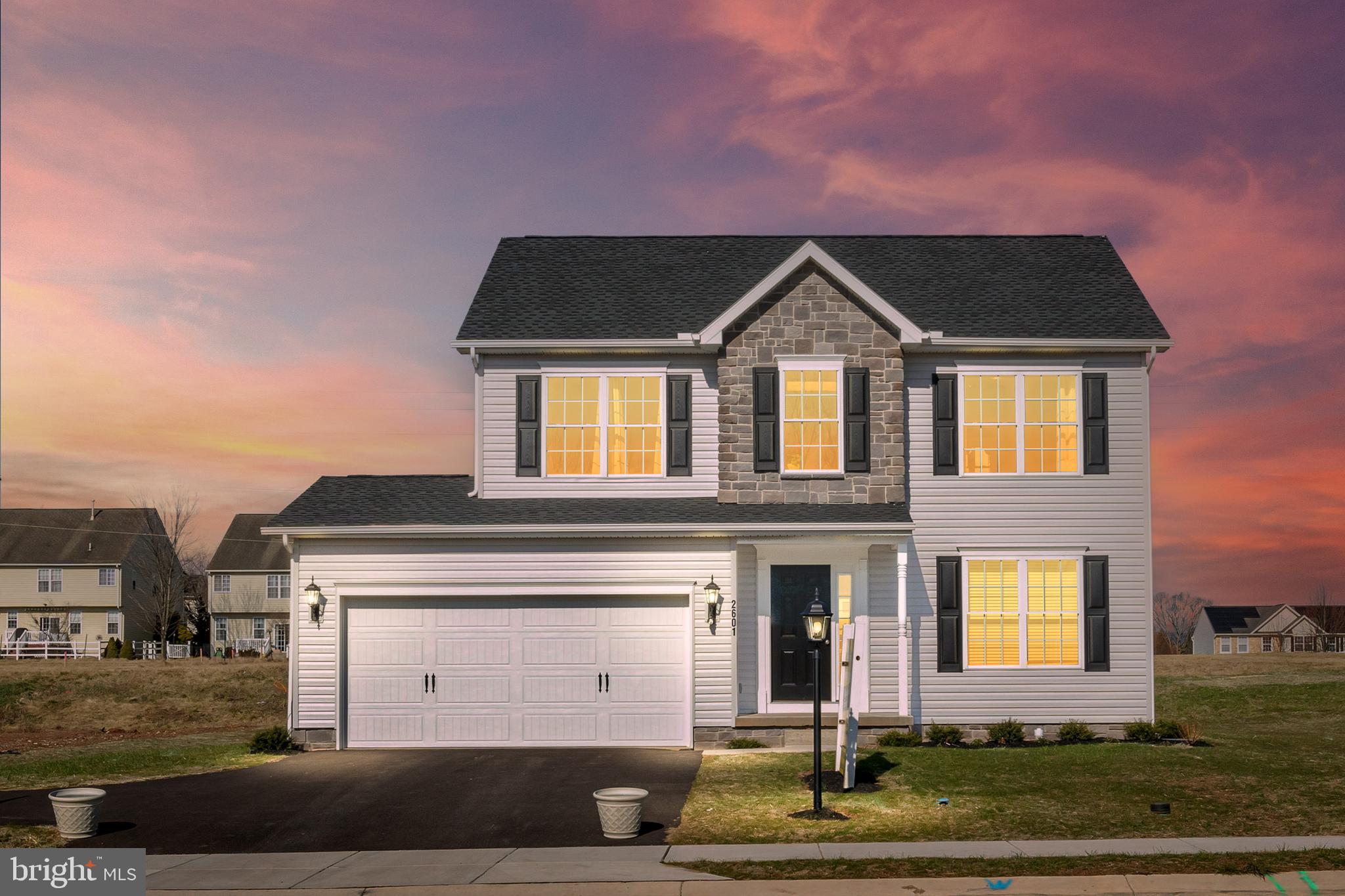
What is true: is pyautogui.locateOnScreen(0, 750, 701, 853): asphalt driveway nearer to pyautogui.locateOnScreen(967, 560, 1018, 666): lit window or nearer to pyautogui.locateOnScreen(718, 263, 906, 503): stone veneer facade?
pyautogui.locateOnScreen(718, 263, 906, 503): stone veneer facade

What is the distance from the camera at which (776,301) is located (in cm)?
2056

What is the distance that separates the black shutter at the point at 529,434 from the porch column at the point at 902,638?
647 centimetres

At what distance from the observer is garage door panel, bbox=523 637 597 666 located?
65.7 ft

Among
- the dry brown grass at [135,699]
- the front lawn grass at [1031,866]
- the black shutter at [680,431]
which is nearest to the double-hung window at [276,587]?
the dry brown grass at [135,699]

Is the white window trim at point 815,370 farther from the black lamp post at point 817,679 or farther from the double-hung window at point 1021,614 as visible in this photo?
the black lamp post at point 817,679

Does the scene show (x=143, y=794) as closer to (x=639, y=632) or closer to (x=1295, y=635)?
(x=639, y=632)

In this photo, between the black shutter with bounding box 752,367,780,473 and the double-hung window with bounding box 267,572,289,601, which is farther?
the double-hung window with bounding box 267,572,289,601

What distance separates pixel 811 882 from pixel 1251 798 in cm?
732

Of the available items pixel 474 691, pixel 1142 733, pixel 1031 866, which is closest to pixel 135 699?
pixel 474 691

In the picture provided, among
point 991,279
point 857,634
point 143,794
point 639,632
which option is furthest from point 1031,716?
point 143,794

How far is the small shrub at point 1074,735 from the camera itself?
19938 mm

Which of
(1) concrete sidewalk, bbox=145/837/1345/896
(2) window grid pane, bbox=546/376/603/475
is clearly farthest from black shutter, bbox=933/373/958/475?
(1) concrete sidewalk, bbox=145/837/1345/896

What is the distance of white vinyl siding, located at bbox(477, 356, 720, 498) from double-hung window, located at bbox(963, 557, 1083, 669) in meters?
4.96

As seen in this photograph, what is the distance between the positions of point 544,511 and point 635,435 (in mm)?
2128
